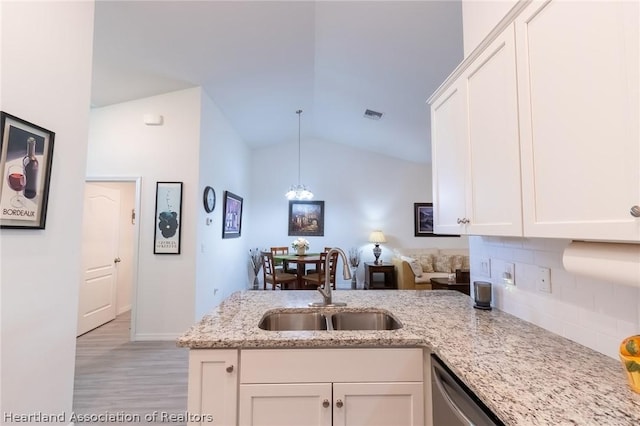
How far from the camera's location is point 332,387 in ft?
4.05

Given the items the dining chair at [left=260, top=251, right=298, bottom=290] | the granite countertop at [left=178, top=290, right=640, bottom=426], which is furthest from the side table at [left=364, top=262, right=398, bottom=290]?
the granite countertop at [left=178, top=290, right=640, bottom=426]

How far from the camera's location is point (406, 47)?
296 cm

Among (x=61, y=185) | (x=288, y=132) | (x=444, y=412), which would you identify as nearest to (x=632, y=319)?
(x=444, y=412)

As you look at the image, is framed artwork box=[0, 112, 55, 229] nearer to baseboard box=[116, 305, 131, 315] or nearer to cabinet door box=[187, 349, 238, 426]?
cabinet door box=[187, 349, 238, 426]

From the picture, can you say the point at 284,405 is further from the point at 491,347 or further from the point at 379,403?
the point at 491,347

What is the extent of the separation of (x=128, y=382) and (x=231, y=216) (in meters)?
2.81

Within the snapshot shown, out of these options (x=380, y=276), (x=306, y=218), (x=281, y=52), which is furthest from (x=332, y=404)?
(x=306, y=218)

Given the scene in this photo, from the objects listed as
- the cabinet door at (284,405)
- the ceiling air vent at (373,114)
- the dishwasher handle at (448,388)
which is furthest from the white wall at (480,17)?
the ceiling air vent at (373,114)

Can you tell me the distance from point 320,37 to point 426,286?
4145mm

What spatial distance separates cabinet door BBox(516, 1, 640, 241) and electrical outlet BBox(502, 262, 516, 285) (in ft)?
1.94

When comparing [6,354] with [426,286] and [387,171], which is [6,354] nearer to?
[426,286]

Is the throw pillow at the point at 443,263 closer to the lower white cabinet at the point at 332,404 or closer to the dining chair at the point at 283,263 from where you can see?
the dining chair at the point at 283,263

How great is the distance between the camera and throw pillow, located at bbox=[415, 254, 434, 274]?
18.8ft

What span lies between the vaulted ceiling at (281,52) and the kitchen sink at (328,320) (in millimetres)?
2457
